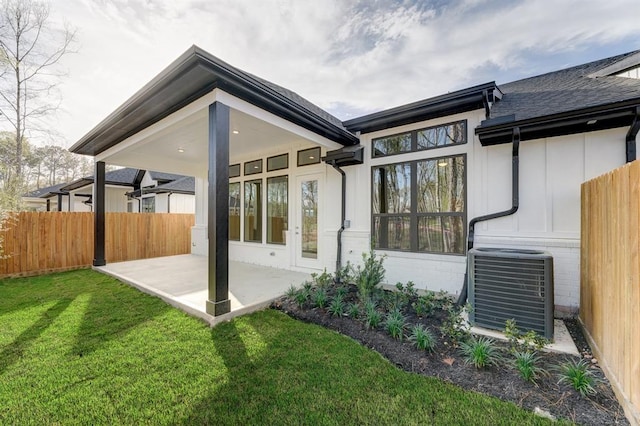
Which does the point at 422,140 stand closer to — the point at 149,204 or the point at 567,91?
the point at 567,91

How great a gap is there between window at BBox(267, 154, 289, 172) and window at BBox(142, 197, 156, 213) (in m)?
8.55

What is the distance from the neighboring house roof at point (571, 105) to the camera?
3.15 metres

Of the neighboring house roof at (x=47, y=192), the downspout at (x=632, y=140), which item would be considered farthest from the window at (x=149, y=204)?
the downspout at (x=632, y=140)

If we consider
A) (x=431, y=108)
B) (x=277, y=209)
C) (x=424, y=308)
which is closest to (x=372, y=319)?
(x=424, y=308)

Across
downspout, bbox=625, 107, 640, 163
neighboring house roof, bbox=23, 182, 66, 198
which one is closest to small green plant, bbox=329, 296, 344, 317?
downspout, bbox=625, 107, 640, 163

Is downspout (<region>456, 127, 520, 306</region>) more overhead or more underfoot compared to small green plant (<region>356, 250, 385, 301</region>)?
more overhead

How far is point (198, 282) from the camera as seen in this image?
5.19m

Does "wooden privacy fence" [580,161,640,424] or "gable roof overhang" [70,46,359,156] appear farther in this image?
"gable roof overhang" [70,46,359,156]

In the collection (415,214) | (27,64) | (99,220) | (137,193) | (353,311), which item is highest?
(27,64)

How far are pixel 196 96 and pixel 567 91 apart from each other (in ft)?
18.1

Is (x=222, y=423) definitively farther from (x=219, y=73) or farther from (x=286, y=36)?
(x=286, y=36)

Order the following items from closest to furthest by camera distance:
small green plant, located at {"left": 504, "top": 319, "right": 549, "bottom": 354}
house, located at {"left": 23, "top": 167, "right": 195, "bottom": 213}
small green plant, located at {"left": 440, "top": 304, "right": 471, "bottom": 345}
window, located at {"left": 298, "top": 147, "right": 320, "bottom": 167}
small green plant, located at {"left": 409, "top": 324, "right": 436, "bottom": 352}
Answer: small green plant, located at {"left": 504, "top": 319, "right": 549, "bottom": 354} → small green plant, located at {"left": 409, "top": 324, "right": 436, "bottom": 352} → small green plant, located at {"left": 440, "top": 304, "right": 471, "bottom": 345} → window, located at {"left": 298, "top": 147, "right": 320, "bottom": 167} → house, located at {"left": 23, "top": 167, "right": 195, "bottom": 213}

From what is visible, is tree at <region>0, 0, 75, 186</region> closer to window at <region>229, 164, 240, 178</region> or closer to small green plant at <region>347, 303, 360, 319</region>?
window at <region>229, 164, 240, 178</region>

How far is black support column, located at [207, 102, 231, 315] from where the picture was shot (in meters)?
3.41
